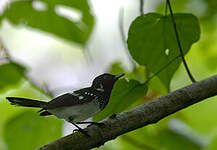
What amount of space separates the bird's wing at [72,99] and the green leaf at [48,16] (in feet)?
1.59

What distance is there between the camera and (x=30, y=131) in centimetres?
212

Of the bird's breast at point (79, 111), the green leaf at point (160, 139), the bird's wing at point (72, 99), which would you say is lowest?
the green leaf at point (160, 139)

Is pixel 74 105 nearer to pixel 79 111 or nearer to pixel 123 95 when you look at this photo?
pixel 79 111

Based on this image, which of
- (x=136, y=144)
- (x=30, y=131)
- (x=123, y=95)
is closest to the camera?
(x=123, y=95)

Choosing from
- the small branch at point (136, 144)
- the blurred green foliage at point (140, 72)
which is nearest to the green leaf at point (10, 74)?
the blurred green foliage at point (140, 72)

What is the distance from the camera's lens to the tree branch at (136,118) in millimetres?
1568

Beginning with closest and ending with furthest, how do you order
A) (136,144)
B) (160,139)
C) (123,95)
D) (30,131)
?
(123,95) → (30,131) → (136,144) → (160,139)

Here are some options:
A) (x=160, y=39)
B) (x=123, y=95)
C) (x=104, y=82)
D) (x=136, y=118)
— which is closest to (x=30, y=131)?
(x=104, y=82)

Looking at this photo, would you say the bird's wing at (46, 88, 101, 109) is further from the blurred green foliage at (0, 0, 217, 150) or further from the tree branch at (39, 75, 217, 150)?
the tree branch at (39, 75, 217, 150)

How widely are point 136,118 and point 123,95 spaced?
0.70 ft

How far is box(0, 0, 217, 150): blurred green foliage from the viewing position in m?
1.83

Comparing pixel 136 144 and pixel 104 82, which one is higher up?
pixel 104 82

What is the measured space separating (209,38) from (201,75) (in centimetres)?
59

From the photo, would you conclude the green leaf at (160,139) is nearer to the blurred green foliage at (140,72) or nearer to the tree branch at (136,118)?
the blurred green foliage at (140,72)
